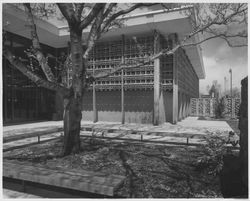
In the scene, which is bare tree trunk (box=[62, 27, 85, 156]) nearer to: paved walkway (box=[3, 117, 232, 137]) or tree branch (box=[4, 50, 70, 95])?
tree branch (box=[4, 50, 70, 95])

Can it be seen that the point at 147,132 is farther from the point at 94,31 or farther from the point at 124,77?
the point at 124,77

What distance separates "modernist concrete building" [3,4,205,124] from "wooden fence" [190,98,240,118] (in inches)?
252

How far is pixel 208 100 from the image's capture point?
752 inches

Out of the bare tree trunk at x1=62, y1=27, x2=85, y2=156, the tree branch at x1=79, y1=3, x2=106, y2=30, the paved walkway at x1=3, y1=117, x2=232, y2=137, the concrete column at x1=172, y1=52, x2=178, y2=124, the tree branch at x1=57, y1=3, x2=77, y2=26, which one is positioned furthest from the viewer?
the concrete column at x1=172, y1=52, x2=178, y2=124

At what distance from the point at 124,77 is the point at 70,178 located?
11.1 meters

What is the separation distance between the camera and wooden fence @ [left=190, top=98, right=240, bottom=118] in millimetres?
17609

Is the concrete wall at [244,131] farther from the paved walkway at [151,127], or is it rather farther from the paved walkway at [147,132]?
the paved walkway at [151,127]

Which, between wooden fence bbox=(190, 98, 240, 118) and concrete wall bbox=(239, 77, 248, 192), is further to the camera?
wooden fence bbox=(190, 98, 240, 118)

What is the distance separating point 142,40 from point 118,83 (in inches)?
128

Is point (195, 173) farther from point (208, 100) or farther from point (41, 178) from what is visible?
point (208, 100)

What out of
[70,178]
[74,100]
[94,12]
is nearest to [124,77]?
[74,100]

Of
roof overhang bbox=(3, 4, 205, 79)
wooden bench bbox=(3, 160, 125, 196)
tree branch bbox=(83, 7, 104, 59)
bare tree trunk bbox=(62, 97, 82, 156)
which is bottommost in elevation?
wooden bench bbox=(3, 160, 125, 196)

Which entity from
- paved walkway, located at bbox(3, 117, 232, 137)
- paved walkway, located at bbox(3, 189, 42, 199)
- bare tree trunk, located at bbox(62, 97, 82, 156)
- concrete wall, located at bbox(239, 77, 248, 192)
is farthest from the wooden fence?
paved walkway, located at bbox(3, 189, 42, 199)

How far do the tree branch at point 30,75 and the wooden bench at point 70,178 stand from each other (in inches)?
80.1
